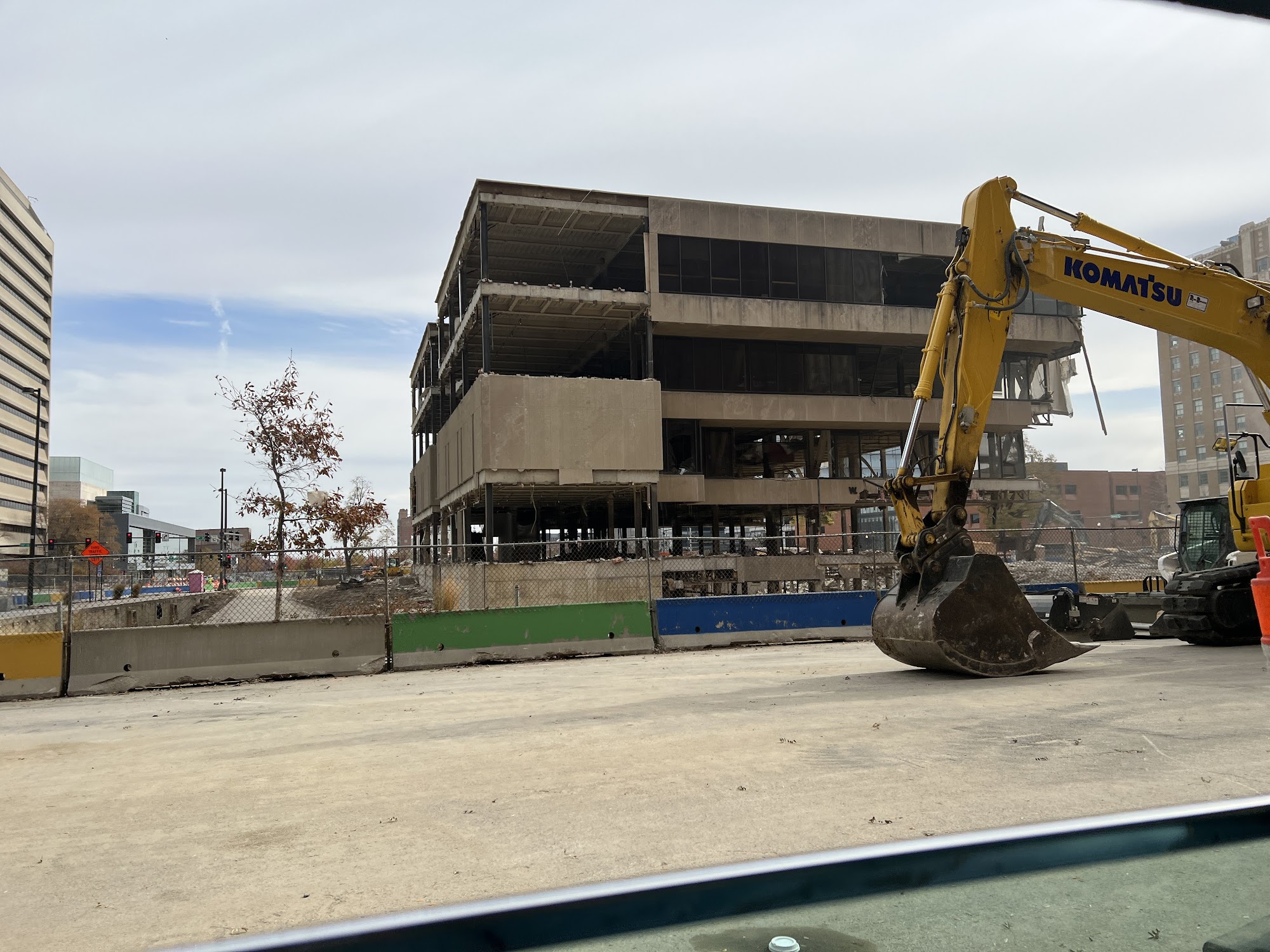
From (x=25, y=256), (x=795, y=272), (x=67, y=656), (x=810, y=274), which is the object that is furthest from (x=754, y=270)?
(x=25, y=256)

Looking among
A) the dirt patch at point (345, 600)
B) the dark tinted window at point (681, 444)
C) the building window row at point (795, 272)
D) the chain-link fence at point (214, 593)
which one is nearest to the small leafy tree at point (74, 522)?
the chain-link fence at point (214, 593)

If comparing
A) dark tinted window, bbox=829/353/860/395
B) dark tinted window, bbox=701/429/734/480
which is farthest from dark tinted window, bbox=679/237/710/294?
dark tinted window, bbox=829/353/860/395

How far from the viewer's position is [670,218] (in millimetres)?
37500

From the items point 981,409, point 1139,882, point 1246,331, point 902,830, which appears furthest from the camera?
point 1246,331

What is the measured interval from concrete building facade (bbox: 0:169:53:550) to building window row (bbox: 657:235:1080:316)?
276ft

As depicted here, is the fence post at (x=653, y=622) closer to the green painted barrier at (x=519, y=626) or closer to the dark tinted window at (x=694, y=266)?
the green painted barrier at (x=519, y=626)

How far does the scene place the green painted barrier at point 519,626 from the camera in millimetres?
17672

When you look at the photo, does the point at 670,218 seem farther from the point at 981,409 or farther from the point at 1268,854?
the point at 1268,854

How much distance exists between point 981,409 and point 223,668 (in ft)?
43.3

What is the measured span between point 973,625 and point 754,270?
28651mm

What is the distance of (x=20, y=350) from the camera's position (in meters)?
107

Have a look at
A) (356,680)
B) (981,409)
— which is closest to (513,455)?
(356,680)

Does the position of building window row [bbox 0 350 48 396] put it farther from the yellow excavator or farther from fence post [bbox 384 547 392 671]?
the yellow excavator

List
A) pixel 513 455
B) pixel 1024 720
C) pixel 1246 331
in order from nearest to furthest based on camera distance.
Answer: pixel 1024 720, pixel 1246 331, pixel 513 455
